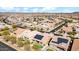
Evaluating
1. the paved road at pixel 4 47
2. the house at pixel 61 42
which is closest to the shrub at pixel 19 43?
the paved road at pixel 4 47

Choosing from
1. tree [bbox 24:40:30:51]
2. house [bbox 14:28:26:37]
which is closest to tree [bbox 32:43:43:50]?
tree [bbox 24:40:30:51]

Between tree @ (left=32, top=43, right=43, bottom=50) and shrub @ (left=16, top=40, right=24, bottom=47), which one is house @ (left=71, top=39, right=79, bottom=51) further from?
shrub @ (left=16, top=40, right=24, bottom=47)

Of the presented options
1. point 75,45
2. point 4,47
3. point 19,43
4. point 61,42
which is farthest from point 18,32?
point 75,45

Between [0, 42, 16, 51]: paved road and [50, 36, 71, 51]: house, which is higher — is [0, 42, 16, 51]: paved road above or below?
below

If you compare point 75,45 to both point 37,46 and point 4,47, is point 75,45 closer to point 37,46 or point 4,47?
point 37,46

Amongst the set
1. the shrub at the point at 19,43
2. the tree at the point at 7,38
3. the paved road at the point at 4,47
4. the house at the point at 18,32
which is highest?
the house at the point at 18,32

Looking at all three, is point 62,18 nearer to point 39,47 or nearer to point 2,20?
point 39,47

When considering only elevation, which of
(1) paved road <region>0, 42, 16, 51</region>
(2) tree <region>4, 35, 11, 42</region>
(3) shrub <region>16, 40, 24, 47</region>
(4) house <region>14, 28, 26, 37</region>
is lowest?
(1) paved road <region>0, 42, 16, 51</region>

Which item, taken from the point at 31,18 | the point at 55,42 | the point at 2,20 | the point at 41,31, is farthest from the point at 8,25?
the point at 55,42

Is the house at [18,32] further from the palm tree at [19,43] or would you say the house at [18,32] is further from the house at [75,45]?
the house at [75,45]
